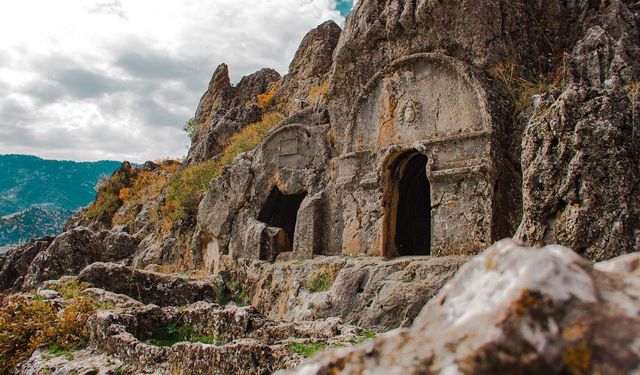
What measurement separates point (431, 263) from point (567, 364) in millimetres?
9496

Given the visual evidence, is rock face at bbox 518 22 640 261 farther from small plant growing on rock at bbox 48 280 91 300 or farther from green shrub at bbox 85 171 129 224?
green shrub at bbox 85 171 129 224

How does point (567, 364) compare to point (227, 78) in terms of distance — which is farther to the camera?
point (227, 78)

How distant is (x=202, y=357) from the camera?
22.0ft

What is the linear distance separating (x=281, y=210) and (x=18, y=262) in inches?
457

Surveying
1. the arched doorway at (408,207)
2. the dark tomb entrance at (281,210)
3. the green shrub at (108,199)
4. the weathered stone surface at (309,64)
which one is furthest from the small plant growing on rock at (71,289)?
the green shrub at (108,199)

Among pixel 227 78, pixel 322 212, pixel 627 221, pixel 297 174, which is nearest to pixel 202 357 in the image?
pixel 627 221

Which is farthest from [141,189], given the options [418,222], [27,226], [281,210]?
[27,226]

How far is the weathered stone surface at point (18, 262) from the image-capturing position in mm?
22125

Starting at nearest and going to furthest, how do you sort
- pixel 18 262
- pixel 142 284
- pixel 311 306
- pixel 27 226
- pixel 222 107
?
pixel 311 306
pixel 142 284
pixel 18 262
pixel 222 107
pixel 27 226

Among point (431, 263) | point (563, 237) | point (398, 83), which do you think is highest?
point (398, 83)

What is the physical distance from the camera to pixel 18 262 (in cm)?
2273

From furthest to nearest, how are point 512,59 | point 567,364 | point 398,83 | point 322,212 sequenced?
point 322,212, point 398,83, point 512,59, point 567,364

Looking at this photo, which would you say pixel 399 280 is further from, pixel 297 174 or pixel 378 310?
pixel 297 174

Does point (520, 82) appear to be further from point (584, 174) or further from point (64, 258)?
point (64, 258)
